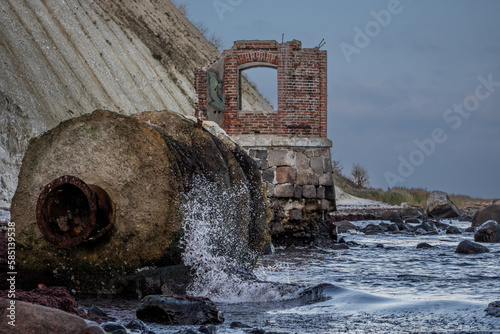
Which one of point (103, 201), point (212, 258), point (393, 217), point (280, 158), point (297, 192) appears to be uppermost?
point (280, 158)

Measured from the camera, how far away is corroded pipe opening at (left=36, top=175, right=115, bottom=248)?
207 inches

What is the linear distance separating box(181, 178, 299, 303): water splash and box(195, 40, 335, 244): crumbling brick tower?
707 centimetres

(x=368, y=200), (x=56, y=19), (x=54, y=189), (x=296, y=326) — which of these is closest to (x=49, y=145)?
(x=54, y=189)

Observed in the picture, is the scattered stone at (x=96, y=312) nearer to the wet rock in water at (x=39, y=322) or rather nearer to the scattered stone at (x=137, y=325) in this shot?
the scattered stone at (x=137, y=325)

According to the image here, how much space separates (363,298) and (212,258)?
149cm

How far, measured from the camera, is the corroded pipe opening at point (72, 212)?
525cm

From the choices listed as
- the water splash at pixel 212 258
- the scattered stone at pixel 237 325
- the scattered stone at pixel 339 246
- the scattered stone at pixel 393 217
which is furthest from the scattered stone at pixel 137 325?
the scattered stone at pixel 393 217

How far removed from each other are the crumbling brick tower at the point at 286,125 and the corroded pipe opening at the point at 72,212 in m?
8.02

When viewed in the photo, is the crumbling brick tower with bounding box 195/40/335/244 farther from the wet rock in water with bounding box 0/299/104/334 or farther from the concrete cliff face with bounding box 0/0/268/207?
the wet rock in water with bounding box 0/299/104/334

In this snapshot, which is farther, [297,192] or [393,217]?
[393,217]

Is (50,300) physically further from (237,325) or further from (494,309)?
(494,309)

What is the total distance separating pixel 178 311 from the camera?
458 cm

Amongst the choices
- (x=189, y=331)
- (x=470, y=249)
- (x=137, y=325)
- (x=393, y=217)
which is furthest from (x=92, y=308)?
(x=393, y=217)

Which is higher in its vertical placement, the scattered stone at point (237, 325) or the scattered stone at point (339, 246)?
the scattered stone at point (339, 246)
